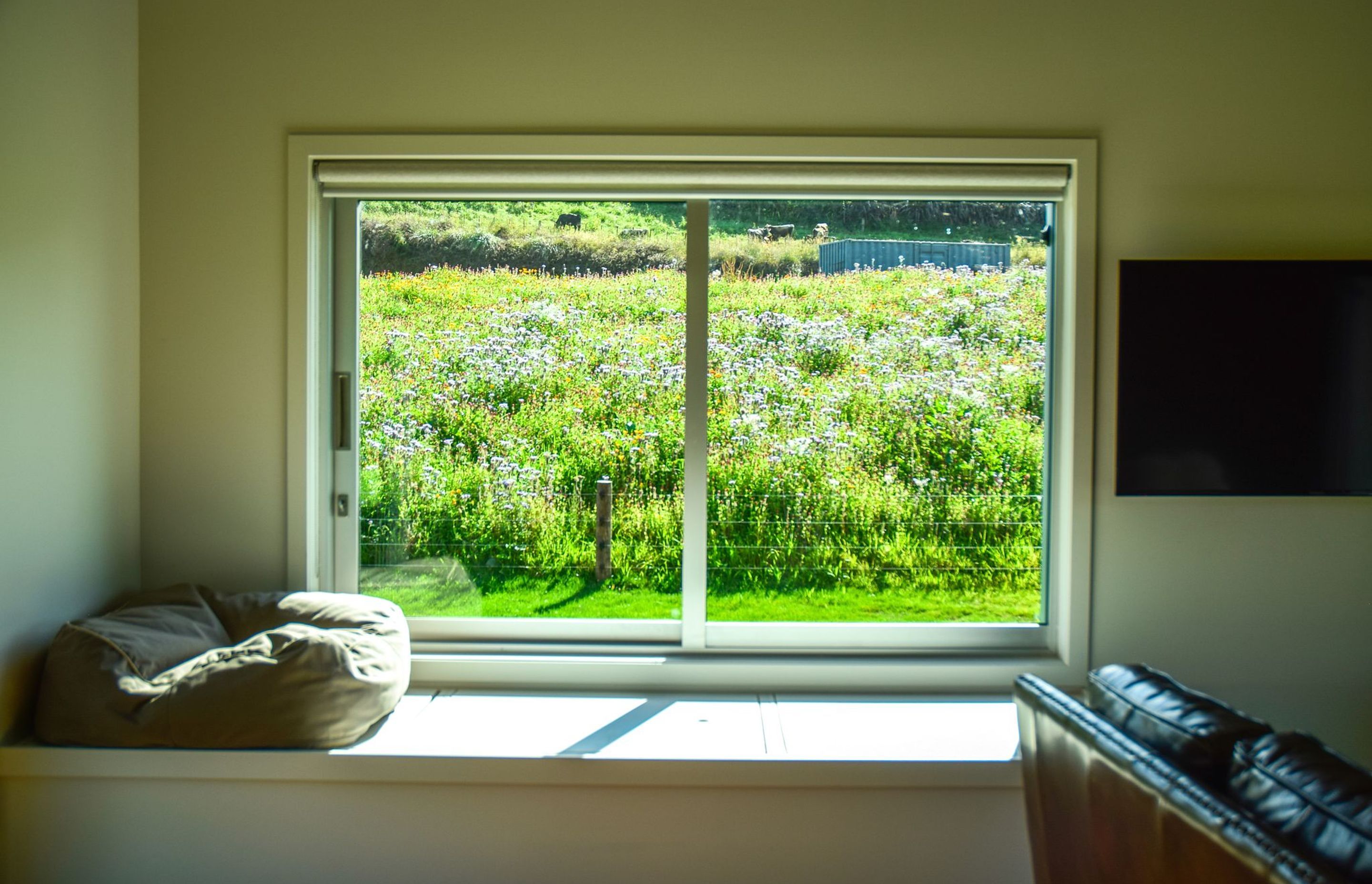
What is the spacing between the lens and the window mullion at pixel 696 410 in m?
2.94

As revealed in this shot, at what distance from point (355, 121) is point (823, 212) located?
4.69 ft

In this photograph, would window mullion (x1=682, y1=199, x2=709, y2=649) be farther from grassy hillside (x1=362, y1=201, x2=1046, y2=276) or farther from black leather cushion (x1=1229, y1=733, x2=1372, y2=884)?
black leather cushion (x1=1229, y1=733, x2=1372, y2=884)

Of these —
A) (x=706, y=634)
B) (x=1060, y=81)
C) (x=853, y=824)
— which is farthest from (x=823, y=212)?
(x=853, y=824)

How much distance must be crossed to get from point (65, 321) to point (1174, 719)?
8.86 feet

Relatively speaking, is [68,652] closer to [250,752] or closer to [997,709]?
[250,752]

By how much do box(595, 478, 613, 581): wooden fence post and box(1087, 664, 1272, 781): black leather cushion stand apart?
5.32 ft

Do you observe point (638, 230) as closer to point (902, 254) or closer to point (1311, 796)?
point (902, 254)

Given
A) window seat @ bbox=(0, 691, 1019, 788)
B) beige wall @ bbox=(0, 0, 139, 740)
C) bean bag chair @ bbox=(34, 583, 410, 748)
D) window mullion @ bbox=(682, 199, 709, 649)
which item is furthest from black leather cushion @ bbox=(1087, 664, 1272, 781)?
beige wall @ bbox=(0, 0, 139, 740)

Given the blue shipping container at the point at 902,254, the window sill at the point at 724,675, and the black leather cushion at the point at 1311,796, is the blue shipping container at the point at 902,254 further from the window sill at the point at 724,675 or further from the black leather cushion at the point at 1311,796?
the black leather cushion at the point at 1311,796

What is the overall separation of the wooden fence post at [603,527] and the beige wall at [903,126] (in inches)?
37.3

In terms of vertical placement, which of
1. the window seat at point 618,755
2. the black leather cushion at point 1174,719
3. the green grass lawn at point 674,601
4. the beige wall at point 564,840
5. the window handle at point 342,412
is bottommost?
the beige wall at point 564,840

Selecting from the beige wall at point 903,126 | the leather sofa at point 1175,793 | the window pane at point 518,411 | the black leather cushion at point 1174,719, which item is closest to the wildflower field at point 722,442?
the window pane at point 518,411

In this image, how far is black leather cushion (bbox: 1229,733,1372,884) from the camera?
1.17 meters

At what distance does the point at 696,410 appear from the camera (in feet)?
9.67
